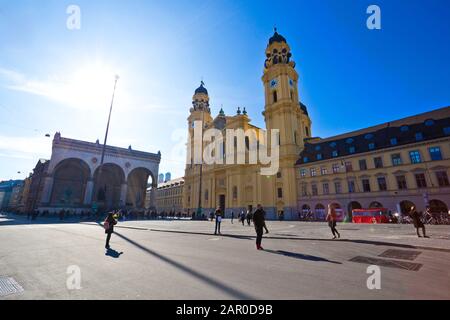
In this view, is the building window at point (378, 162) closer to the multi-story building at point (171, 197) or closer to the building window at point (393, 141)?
the building window at point (393, 141)

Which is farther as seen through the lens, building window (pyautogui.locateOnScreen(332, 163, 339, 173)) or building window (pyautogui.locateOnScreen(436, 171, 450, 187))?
building window (pyautogui.locateOnScreen(332, 163, 339, 173))

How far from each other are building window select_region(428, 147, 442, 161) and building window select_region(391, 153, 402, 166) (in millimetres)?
3156

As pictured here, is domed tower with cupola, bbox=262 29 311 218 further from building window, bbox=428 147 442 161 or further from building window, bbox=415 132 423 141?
building window, bbox=428 147 442 161

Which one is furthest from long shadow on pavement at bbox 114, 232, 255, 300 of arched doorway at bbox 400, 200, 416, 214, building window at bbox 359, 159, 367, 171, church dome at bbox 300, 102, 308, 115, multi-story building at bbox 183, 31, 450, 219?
church dome at bbox 300, 102, 308, 115

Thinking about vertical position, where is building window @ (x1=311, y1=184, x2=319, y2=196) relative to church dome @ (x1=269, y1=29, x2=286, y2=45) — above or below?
below

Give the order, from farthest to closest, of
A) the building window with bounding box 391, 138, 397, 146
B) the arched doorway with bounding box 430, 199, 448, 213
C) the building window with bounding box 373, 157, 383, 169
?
1. the building window with bounding box 373, 157, 383, 169
2. the building window with bounding box 391, 138, 397, 146
3. the arched doorway with bounding box 430, 199, 448, 213

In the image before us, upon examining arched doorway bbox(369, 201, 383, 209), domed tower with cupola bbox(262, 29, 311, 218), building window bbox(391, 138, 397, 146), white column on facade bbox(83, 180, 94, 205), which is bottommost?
arched doorway bbox(369, 201, 383, 209)

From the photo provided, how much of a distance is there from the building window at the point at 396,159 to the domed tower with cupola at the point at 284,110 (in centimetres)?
1490

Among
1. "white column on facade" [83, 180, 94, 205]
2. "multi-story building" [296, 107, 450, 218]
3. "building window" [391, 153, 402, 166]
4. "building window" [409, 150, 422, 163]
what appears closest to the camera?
"multi-story building" [296, 107, 450, 218]

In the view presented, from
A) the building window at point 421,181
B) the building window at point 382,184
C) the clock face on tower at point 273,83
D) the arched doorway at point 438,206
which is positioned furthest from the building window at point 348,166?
the clock face on tower at point 273,83

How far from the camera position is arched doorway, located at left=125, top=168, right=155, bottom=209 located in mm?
52791

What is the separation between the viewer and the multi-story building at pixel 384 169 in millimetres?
26234
